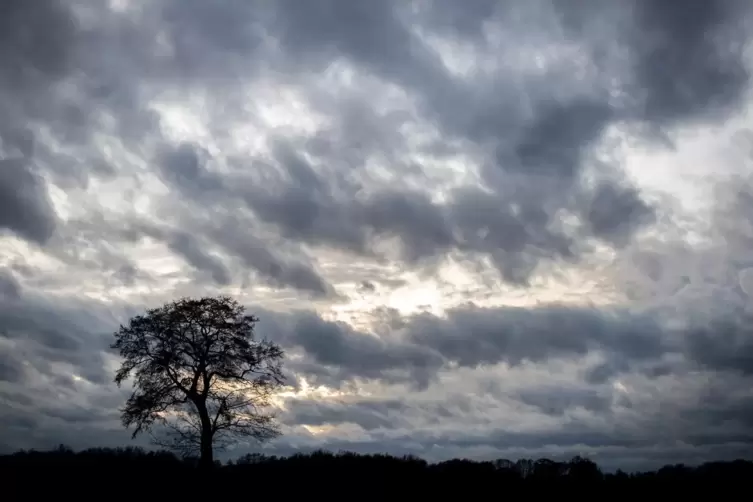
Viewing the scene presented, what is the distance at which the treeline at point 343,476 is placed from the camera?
127 feet

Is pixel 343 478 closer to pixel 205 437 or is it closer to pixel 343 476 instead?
pixel 343 476

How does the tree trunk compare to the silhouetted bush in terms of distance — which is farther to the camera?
the tree trunk

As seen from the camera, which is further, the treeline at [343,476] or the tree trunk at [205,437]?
the tree trunk at [205,437]

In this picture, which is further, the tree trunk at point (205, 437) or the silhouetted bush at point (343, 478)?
the tree trunk at point (205, 437)

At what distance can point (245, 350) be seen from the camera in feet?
161

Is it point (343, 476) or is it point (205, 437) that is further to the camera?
point (205, 437)

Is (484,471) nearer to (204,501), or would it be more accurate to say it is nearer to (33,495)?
(204,501)

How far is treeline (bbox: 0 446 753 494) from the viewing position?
3866 centimetres

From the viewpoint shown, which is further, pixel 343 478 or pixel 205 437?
pixel 205 437

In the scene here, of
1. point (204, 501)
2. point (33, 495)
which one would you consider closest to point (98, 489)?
point (33, 495)

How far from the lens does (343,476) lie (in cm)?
4119

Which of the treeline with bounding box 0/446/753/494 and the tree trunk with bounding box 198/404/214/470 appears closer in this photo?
the treeline with bounding box 0/446/753/494

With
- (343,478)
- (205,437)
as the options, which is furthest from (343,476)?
(205,437)

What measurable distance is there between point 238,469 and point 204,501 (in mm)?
6529
